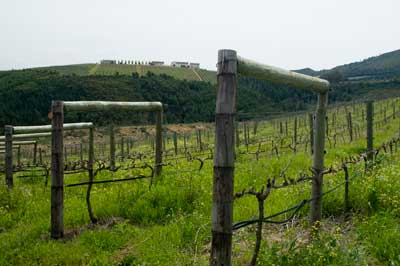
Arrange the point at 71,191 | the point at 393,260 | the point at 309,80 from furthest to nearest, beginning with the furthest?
the point at 71,191, the point at 309,80, the point at 393,260

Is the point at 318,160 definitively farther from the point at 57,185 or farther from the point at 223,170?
the point at 57,185

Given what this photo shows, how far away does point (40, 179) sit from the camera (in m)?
10.2

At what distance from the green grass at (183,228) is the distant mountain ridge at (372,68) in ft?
432

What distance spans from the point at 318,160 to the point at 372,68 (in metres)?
173

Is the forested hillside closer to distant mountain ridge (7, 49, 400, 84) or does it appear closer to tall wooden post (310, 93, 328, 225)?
distant mountain ridge (7, 49, 400, 84)

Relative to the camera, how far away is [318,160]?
181 inches

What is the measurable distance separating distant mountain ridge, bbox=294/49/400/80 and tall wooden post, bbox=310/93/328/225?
132425 millimetres

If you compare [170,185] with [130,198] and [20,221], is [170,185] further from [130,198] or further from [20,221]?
[20,221]

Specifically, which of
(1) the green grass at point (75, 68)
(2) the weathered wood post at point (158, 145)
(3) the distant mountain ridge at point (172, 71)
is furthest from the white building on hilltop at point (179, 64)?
(2) the weathered wood post at point (158, 145)

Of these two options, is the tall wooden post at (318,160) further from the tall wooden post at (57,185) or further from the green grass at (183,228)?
the tall wooden post at (57,185)

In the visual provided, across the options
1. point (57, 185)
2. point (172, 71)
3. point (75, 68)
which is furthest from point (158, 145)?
point (75, 68)

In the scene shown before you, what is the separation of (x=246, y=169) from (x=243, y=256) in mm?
5242

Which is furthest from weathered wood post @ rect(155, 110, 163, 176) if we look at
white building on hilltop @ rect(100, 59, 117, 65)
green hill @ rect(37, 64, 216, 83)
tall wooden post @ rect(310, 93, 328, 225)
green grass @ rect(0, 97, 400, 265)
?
white building on hilltop @ rect(100, 59, 117, 65)

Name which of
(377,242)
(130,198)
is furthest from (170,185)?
(377,242)
